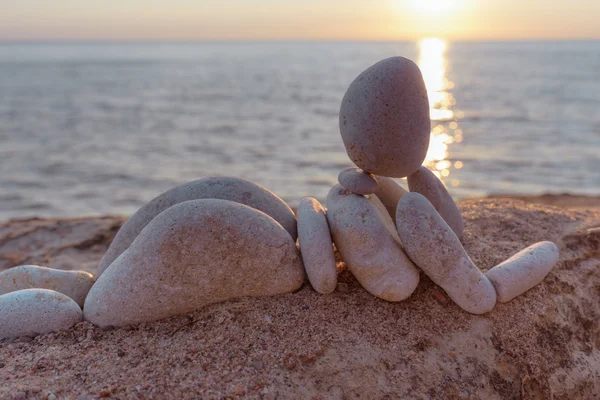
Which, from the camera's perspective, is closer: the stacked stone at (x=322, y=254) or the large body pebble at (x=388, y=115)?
the stacked stone at (x=322, y=254)

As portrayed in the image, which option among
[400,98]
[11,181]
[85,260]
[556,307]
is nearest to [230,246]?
[400,98]

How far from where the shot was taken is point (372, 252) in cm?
334

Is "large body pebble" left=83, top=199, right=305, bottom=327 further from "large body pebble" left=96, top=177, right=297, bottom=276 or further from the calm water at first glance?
the calm water

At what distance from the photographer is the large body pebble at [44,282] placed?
12.4 ft

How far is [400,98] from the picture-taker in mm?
3359

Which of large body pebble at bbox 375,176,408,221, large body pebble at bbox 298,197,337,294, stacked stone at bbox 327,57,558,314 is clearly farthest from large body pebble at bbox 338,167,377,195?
large body pebble at bbox 375,176,408,221

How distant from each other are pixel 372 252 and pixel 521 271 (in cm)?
94

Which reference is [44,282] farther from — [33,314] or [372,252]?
[372,252]

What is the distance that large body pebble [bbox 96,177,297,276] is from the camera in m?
3.83

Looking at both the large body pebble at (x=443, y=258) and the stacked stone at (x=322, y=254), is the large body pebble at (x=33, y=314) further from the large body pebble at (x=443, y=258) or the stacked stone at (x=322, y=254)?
the large body pebble at (x=443, y=258)

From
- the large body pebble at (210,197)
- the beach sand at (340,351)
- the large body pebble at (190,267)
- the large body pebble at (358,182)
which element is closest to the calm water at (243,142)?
the large body pebble at (210,197)

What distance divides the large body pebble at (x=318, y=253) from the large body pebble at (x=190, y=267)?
15cm

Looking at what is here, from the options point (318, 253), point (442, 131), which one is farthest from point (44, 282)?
point (442, 131)

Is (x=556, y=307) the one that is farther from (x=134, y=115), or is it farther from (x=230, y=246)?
(x=134, y=115)
